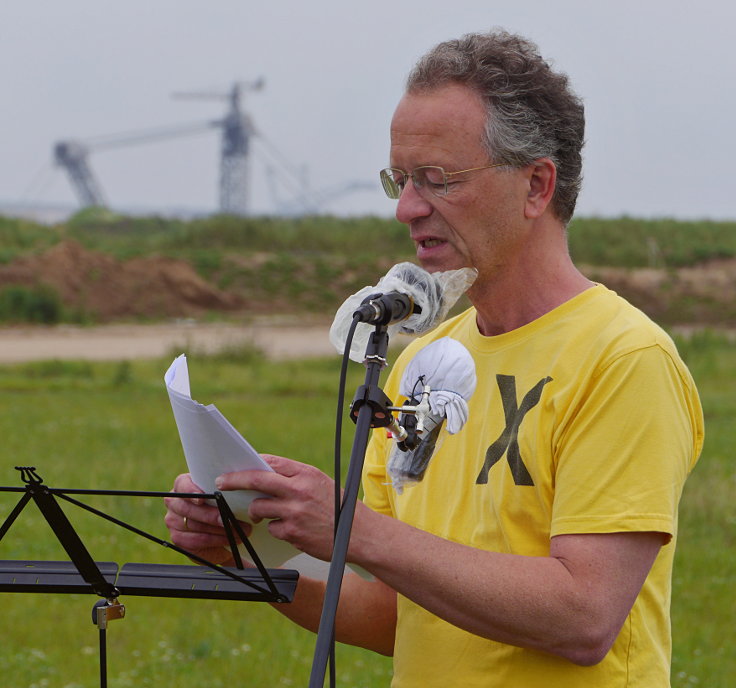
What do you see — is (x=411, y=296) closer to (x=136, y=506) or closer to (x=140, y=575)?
(x=140, y=575)

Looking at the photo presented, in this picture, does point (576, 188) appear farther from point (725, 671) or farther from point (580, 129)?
point (725, 671)

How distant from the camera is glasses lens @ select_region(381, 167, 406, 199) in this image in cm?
232

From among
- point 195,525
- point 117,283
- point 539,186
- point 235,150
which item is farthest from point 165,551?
point 235,150

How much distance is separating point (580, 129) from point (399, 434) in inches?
31.2

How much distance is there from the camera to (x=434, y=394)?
2.05m

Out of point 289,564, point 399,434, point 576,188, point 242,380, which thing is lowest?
point 242,380

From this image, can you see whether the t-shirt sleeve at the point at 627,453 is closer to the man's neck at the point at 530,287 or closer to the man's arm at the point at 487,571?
the man's arm at the point at 487,571

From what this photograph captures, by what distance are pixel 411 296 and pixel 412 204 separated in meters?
0.29

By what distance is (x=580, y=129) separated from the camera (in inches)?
94.3

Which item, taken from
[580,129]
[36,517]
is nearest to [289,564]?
[580,129]

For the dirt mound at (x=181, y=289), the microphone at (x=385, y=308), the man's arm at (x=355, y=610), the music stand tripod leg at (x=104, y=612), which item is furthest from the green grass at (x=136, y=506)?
the dirt mound at (x=181, y=289)

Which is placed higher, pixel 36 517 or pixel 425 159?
pixel 425 159

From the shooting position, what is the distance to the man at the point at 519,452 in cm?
202

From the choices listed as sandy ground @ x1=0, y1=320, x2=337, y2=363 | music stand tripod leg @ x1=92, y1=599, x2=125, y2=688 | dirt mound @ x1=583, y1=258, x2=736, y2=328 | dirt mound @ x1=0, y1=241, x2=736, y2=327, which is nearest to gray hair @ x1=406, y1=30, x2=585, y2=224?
music stand tripod leg @ x1=92, y1=599, x2=125, y2=688
